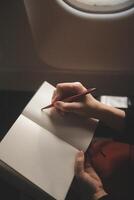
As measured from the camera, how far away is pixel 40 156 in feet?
2.47

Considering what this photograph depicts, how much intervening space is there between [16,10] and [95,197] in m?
0.61

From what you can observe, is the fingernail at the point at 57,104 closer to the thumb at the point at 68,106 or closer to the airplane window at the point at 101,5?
the thumb at the point at 68,106

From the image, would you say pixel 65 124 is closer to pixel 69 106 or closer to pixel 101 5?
pixel 69 106

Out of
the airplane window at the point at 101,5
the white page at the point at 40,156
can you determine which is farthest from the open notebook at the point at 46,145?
the airplane window at the point at 101,5

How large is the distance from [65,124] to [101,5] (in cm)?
43

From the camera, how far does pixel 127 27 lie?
106 cm

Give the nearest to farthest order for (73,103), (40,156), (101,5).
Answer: (40,156) → (73,103) → (101,5)

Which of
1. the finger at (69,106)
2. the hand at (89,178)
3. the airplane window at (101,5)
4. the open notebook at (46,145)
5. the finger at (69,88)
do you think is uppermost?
the airplane window at (101,5)

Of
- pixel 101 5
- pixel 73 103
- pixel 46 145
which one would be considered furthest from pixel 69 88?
pixel 101 5

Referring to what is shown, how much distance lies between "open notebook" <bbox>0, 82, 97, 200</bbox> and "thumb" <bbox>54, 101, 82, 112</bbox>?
0.02 meters

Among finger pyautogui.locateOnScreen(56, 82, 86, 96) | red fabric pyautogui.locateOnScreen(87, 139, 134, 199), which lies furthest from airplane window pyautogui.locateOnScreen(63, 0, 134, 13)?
red fabric pyautogui.locateOnScreen(87, 139, 134, 199)

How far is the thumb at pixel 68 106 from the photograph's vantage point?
838 millimetres

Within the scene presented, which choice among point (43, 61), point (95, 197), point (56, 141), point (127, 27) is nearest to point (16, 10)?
point (43, 61)

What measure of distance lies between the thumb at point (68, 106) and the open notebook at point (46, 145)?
0.07 feet
